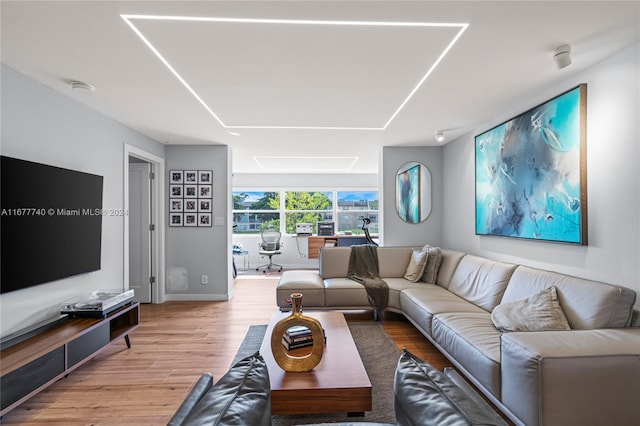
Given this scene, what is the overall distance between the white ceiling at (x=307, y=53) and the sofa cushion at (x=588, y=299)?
1.50m

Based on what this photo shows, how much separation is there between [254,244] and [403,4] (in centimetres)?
659

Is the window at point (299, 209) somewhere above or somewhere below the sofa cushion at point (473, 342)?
above

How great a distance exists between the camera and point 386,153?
468 cm

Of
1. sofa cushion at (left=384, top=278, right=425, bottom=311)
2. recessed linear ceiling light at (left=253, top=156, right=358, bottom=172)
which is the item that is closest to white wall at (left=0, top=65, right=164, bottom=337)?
recessed linear ceiling light at (left=253, top=156, right=358, bottom=172)

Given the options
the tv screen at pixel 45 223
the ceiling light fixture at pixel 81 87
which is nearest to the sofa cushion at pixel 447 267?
the tv screen at pixel 45 223

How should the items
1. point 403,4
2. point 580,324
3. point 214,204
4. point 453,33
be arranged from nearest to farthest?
point 403,4, point 453,33, point 580,324, point 214,204

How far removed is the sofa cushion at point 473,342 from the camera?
1816mm

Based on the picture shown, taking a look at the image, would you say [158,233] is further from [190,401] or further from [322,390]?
[190,401]

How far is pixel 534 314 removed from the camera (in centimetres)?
205

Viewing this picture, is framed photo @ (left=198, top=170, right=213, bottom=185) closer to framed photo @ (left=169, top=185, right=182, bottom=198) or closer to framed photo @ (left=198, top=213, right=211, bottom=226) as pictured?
framed photo @ (left=169, top=185, right=182, bottom=198)

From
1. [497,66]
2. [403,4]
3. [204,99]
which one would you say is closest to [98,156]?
[204,99]

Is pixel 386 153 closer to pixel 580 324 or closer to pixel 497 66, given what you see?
pixel 497 66

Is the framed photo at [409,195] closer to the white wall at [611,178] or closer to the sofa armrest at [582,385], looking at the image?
the white wall at [611,178]

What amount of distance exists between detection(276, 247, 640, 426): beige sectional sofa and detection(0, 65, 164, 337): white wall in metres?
3.11
